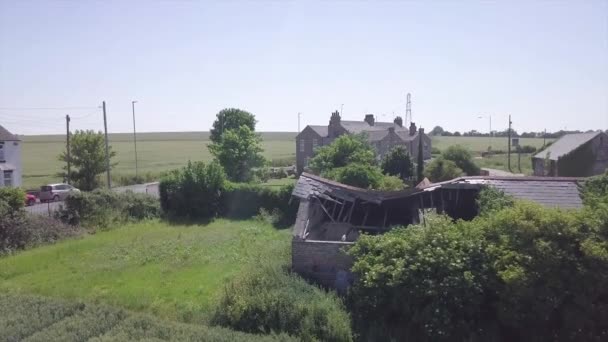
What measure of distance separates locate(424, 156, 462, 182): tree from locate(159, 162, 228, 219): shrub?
54.8 ft

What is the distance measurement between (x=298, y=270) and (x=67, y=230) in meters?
14.3

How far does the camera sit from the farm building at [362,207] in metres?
13.6

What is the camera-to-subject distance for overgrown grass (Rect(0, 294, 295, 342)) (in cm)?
1053

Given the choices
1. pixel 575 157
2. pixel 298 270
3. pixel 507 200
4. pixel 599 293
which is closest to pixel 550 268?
pixel 599 293

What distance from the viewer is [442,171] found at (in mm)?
35781

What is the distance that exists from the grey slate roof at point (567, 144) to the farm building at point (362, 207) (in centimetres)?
1875

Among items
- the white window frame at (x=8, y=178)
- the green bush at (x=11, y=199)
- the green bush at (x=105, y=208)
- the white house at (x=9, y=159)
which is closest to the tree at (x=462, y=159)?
the green bush at (x=105, y=208)

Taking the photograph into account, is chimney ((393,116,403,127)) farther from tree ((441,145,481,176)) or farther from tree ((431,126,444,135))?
tree ((431,126,444,135))

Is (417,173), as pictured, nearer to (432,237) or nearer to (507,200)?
(507,200)

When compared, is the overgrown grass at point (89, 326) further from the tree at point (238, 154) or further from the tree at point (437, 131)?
the tree at point (437, 131)

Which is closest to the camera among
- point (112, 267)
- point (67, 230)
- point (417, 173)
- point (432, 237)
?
point (432, 237)

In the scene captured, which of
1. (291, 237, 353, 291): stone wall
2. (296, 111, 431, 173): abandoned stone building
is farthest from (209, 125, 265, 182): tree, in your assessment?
(291, 237, 353, 291): stone wall

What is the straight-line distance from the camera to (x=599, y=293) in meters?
9.71

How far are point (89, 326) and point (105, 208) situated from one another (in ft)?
49.5
